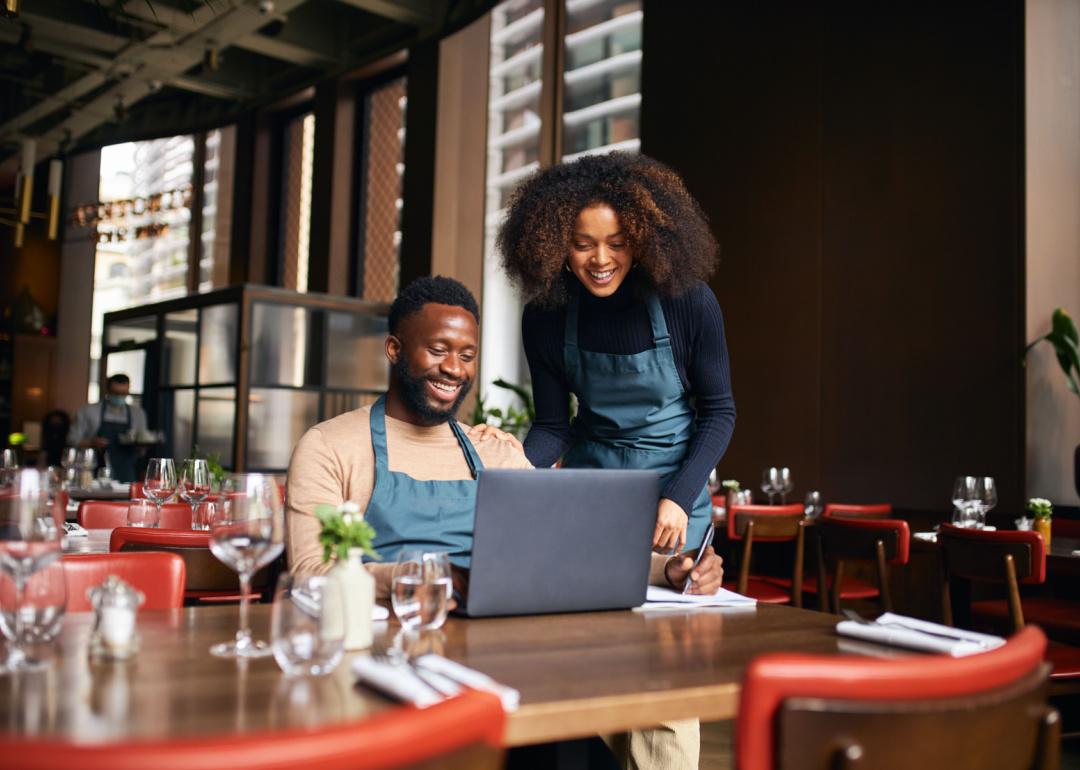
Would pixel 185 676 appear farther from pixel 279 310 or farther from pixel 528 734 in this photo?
pixel 279 310

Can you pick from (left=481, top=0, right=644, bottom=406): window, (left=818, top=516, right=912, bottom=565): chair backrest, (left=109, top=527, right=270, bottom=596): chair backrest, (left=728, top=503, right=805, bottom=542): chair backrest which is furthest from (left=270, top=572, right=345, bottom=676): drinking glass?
(left=481, top=0, right=644, bottom=406): window

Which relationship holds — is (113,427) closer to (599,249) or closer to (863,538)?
(863,538)

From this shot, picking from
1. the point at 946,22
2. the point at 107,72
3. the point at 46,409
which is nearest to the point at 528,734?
the point at 946,22

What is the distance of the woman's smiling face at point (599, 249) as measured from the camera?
2.23 metres

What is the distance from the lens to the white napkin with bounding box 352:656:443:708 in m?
1.07

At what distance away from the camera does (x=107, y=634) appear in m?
1.27

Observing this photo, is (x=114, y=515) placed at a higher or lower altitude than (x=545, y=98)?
lower

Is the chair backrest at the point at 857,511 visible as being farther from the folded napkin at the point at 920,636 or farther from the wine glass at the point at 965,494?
the folded napkin at the point at 920,636

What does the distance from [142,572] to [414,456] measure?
530mm

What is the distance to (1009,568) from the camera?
3.30 metres

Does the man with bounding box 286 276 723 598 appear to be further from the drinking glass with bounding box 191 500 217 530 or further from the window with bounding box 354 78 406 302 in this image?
the window with bounding box 354 78 406 302

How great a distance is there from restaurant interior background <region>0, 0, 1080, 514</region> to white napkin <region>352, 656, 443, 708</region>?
15.7 ft

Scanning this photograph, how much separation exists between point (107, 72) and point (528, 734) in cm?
1054

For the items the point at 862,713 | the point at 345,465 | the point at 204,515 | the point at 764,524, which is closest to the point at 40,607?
the point at 345,465
